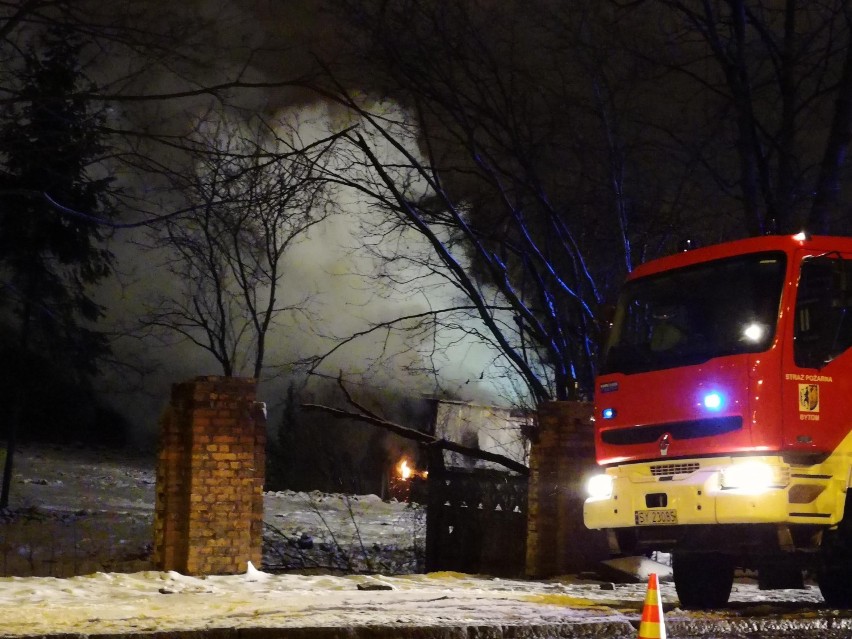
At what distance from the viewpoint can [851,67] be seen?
14.3 metres

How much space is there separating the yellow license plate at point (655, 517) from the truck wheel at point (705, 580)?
113 cm

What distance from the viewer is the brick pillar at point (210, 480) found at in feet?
34.3

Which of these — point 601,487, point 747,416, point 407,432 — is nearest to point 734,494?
point 747,416

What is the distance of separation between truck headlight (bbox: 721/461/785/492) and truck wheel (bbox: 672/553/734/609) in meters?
1.80

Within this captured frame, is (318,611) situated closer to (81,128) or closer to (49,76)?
(81,128)

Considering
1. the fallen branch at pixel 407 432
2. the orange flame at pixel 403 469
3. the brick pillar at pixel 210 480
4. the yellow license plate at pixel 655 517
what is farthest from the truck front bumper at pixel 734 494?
the orange flame at pixel 403 469

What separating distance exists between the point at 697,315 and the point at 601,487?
6.10 feet

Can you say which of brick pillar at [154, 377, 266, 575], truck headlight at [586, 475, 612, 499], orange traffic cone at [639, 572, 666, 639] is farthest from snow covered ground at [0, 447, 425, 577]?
orange traffic cone at [639, 572, 666, 639]

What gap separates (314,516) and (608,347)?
1769cm

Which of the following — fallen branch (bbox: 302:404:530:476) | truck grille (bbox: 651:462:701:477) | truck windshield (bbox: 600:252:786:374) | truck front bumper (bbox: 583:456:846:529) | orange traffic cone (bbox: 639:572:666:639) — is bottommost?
orange traffic cone (bbox: 639:572:666:639)

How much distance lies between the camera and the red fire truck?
331 inches

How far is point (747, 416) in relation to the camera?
8.42 metres

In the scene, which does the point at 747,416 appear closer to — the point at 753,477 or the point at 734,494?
the point at 753,477

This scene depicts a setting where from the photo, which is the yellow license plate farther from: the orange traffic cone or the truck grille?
the orange traffic cone
